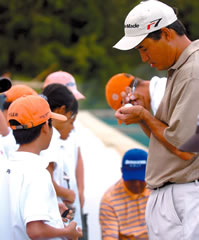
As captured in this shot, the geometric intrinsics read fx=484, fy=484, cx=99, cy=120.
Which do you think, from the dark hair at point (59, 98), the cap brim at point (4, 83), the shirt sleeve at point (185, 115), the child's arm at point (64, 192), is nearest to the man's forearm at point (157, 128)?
the shirt sleeve at point (185, 115)

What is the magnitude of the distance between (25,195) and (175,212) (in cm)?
85

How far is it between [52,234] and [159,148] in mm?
775

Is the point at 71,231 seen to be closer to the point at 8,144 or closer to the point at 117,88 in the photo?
the point at 8,144

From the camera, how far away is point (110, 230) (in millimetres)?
3775

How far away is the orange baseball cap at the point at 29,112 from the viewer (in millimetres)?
2631

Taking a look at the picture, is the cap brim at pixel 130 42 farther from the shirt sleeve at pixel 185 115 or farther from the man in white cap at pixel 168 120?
the shirt sleeve at pixel 185 115

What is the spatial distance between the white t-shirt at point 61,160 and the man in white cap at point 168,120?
66 cm

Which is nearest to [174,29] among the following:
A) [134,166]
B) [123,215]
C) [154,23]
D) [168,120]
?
[154,23]

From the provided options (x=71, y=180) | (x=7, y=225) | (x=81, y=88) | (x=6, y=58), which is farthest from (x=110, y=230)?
(x=6, y=58)

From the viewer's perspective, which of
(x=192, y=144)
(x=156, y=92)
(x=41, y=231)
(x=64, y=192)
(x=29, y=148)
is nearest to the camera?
(x=192, y=144)

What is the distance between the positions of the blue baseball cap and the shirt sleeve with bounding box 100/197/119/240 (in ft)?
0.90

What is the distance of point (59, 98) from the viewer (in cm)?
370

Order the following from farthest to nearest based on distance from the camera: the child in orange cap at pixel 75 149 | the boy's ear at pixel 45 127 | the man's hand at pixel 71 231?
the child in orange cap at pixel 75 149 < the boy's ear at pixel 45 127 < the man's hand at pixel 71 231

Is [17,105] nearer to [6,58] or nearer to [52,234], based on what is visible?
[52,234]
